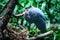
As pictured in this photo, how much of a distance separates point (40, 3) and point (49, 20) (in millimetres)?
315

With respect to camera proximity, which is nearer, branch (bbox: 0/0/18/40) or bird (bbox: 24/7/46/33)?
branch (bbox: 0/0/18/40)

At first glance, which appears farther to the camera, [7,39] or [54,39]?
[54,39]

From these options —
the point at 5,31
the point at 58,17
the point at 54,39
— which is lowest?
the point at 54,39

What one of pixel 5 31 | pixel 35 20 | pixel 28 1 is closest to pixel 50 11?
pixel 28 1

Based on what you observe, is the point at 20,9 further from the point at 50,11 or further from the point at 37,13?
the point at 37,13

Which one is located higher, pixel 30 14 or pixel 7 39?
pixel 30 14

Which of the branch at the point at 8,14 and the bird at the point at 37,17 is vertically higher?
the branch at the point at 8,14

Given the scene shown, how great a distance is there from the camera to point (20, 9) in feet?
10.7

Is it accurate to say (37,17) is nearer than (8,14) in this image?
No

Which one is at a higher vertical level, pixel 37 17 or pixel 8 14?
pixel 8 14

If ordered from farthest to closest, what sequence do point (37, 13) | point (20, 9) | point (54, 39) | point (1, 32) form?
1. point (20, 9)
2. point (54, 39)
3. point (37, 13)
4. point (1, 32)

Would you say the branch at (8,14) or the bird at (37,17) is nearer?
the branch at (8,14)

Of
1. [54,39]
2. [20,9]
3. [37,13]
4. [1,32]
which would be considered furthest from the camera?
[20,9]

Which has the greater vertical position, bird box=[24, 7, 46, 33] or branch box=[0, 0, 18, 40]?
branch box=[0, 0, 18, 40]
